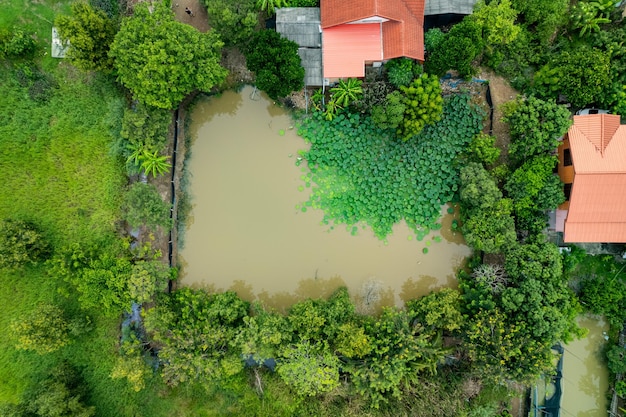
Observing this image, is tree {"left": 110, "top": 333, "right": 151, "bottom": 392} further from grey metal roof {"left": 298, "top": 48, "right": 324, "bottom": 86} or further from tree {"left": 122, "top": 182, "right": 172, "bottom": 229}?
grey metal roof {"left": 298, "top": 48, "right": 324, "bottom": 86}

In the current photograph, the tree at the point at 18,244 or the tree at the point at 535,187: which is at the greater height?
the tree at the point at 535,187

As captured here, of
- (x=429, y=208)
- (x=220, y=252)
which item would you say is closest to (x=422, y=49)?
(x=429, y=208)

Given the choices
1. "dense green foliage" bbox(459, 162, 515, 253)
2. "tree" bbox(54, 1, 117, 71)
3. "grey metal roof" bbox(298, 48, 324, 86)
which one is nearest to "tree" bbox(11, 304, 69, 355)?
"tree" bbox(54, 1, 117, 71)

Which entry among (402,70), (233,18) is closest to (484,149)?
(402,70)

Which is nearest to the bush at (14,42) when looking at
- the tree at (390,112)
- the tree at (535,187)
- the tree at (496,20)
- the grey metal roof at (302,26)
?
the grey metal roof at (302,26)

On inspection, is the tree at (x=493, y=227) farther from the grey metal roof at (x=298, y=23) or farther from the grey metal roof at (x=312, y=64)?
the grey metal roof at (x=298, y=23)

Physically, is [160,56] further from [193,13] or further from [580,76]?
[580,76]
